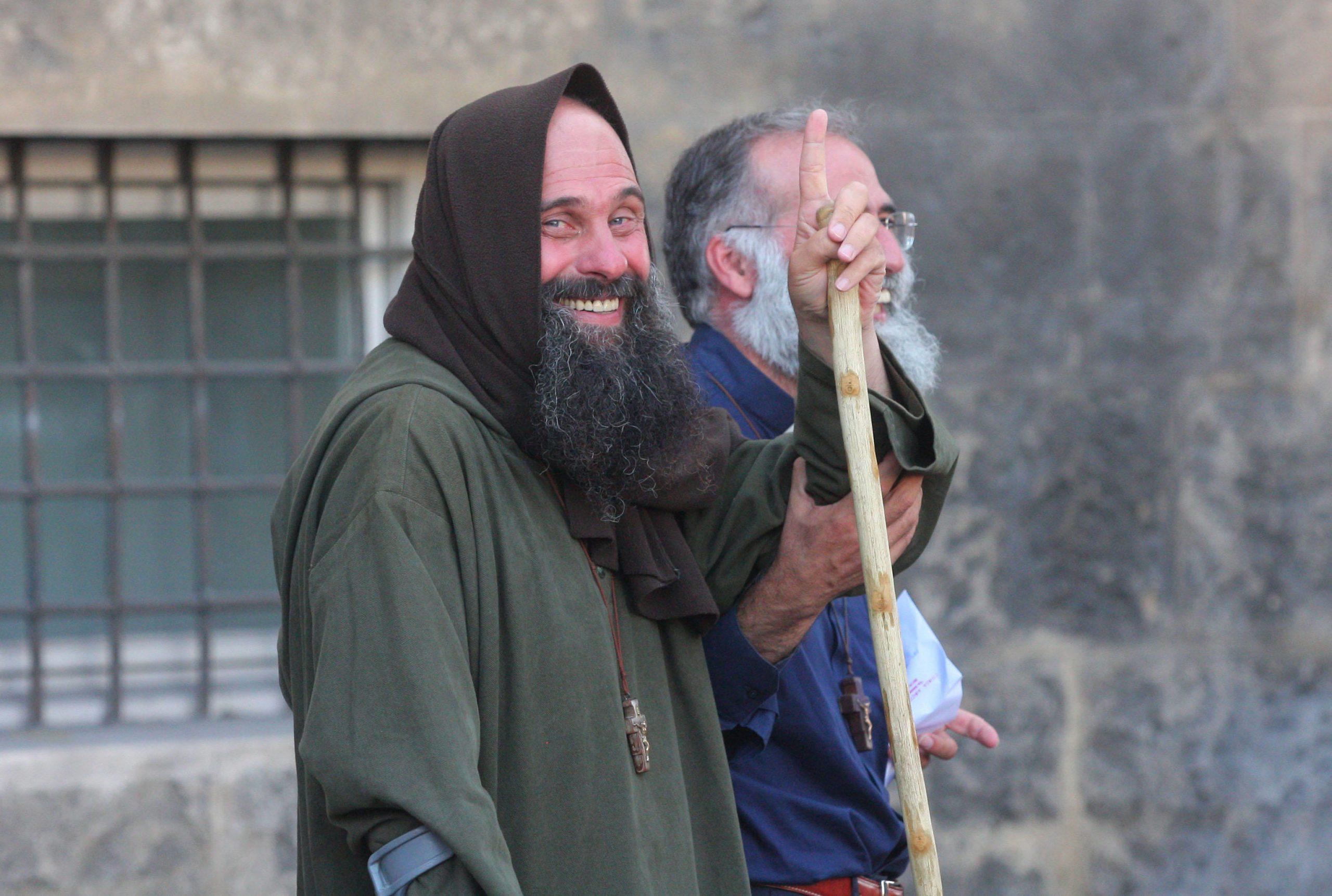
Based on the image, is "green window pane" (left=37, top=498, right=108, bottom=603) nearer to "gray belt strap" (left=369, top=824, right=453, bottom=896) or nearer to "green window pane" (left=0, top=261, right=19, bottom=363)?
"green window pane" (left=0, top=261, right=19, bottom=363)

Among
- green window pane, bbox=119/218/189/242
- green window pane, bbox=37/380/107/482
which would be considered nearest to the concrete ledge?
green window pane, bbox=37/380/107/482

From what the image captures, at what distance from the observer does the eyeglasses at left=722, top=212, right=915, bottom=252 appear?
2807 millimetres

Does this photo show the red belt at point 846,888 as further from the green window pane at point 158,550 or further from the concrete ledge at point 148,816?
the green window pane at point 158,550

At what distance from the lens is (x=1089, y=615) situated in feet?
13.7

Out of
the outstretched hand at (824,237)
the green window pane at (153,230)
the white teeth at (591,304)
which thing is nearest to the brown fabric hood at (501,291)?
the white teeth at (591,304)

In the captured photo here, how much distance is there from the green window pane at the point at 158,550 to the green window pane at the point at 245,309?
458 millimetres

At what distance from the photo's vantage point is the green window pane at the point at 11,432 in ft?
13.1

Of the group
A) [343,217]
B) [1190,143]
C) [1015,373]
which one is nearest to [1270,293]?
[1190,143]

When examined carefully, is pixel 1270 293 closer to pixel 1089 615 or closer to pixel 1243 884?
pixel 1089 615

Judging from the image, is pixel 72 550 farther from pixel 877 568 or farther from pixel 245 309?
pixel 877 568

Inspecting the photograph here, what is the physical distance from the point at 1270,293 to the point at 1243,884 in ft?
5.67

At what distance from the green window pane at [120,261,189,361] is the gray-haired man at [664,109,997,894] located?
1672 millimetres

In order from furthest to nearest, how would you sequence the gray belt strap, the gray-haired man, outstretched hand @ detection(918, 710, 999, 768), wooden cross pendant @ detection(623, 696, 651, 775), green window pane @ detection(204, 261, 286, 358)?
green window pane @ detection(204, 261, 286, 358) < outstretched hand @ detection(918, 710, 999, 768) < the gray-haired man < wooden cross pendant @ detection(623, 696, 651, 775) < the gray belt strap

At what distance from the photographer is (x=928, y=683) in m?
2.69
